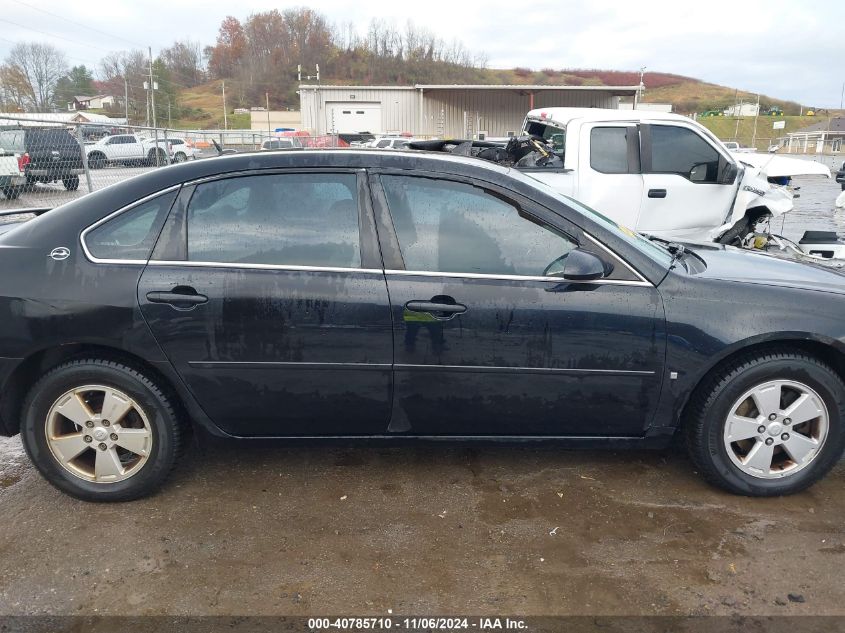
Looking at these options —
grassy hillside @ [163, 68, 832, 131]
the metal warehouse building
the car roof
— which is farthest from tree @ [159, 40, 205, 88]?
the car roof

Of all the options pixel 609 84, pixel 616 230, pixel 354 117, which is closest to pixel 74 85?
pixel 354 117

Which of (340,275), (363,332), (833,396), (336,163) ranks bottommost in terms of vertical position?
(833,396)

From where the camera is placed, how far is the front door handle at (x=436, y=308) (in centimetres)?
287

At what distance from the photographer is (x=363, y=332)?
290cm

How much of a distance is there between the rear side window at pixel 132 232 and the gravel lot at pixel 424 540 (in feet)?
3.35

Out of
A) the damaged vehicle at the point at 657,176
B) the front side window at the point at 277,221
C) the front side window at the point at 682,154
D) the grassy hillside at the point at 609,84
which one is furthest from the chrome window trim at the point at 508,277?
the grassy hillside at the point at 609,84

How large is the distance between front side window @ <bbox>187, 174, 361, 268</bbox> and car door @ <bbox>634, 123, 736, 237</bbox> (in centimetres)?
507

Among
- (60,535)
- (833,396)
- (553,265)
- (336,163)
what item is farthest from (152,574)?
(833,396)

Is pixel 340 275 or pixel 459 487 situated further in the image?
pixel 459 487

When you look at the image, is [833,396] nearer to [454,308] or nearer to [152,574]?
[454,308]

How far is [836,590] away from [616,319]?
4.36 ft

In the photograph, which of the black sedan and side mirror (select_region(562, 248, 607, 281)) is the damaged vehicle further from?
side mirror (select_region(562, 248, 607, 281))

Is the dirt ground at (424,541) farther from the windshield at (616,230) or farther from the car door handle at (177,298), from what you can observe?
the windshield at (616,230)

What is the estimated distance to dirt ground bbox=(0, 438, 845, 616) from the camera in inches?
96.0
